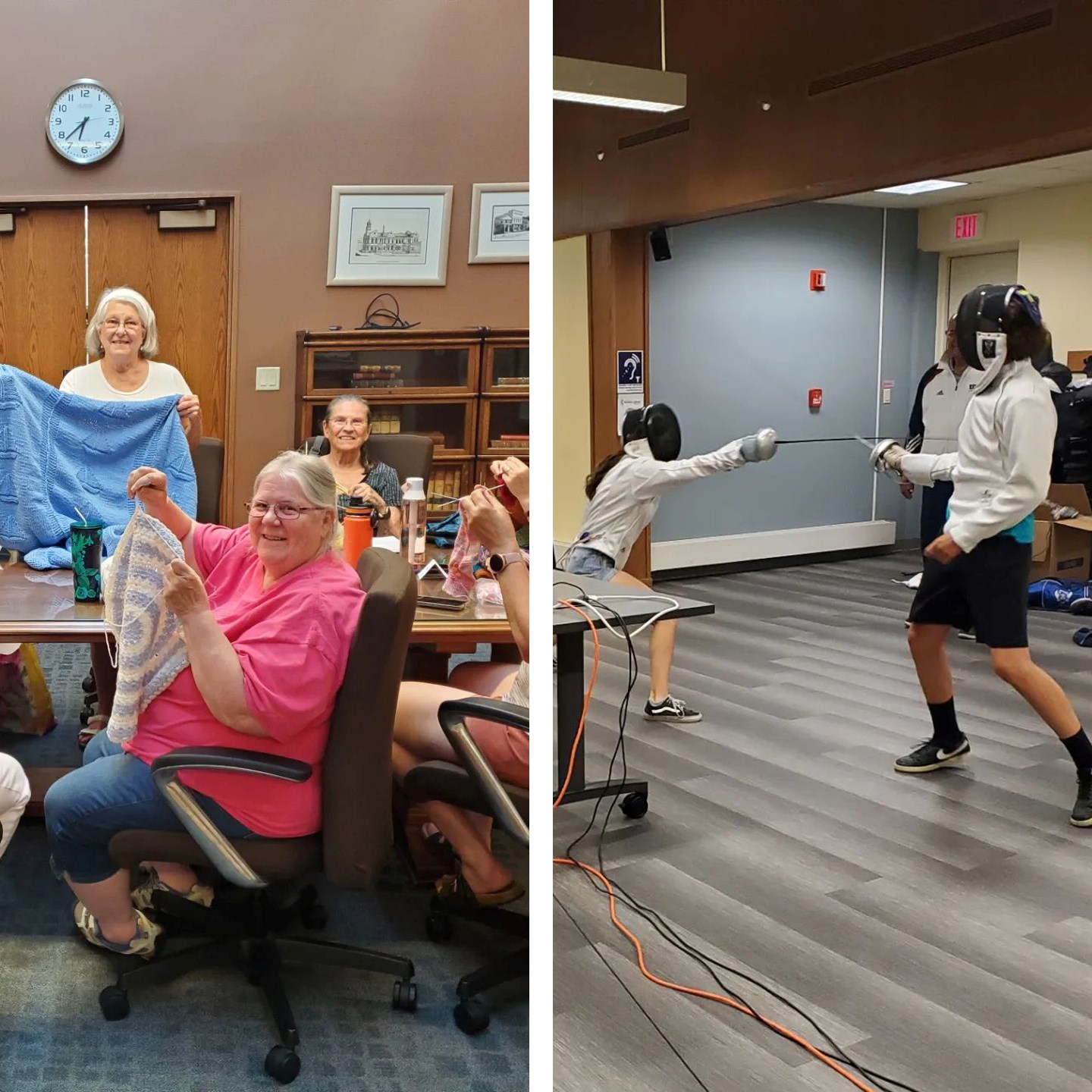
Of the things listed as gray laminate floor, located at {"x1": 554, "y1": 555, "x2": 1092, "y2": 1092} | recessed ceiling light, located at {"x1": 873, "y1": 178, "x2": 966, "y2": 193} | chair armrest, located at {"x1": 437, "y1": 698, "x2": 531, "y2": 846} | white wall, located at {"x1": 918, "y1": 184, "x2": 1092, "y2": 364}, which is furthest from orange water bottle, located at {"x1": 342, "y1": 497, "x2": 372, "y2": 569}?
white wall, located at {"x1": 918, "y1": 184, "x2": 1092, "y2": 364}

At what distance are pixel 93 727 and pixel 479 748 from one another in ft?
1.70

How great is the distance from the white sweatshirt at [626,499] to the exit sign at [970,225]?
5719 millimetres

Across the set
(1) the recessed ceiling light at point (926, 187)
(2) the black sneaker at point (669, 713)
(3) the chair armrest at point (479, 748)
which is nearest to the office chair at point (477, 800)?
(3) the chair armrest at point (479, 748)

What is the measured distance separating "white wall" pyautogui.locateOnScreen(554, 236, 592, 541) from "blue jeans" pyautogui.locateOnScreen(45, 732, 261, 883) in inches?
228

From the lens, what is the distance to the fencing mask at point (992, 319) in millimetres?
3188

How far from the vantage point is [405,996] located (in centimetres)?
162

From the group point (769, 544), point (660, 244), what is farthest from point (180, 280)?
point (769, 544)

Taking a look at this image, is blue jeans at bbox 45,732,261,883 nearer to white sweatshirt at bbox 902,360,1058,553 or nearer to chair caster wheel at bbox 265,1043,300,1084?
chair caster wheel at bbox 265,1043,300,1084

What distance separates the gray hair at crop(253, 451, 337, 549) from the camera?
151 centimetres

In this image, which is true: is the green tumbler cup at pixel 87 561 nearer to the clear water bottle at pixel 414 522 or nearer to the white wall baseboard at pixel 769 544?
the clear water bottle at pixel 414 522

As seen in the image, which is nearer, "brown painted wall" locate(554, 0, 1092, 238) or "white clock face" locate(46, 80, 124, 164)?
"white clock face" locate(46, 80, 124, 164)

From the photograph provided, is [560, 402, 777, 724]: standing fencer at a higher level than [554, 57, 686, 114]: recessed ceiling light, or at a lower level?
lower

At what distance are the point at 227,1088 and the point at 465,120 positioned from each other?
133 cm

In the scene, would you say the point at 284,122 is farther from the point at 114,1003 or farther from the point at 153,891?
the point at 114,1003
